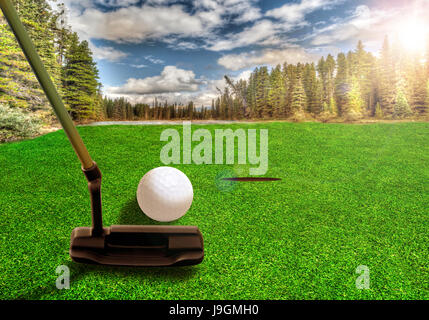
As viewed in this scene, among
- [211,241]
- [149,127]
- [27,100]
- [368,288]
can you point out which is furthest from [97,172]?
[27,100]

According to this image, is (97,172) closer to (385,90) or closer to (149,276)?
(149,276)

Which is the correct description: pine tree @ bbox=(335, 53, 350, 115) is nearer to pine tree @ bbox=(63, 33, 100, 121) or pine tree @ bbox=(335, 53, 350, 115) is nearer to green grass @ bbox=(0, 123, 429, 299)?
green grass @ bbox=(0, 123, 429, 299)

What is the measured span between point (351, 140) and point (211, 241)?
788 centimetres

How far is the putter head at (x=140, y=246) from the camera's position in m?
2.49

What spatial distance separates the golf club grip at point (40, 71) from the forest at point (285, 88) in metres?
13.7

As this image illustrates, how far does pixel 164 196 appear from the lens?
364 centimetres

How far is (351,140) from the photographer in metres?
9.21

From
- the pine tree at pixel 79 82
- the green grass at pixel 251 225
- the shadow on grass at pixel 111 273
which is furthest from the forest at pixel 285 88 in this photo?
the shadow on grass at pixel 111 273

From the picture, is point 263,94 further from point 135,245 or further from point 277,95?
point 135,245

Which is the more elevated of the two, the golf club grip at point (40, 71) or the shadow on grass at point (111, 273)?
the golf club grip at point (40, 71)

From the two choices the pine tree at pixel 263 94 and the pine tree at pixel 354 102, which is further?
the pine tree at pixel 263 94

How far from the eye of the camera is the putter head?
249cm

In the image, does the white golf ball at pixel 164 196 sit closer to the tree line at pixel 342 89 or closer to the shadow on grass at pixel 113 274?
the shadow on grass at pixel 113 274

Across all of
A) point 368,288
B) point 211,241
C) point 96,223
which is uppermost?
point 96,223
